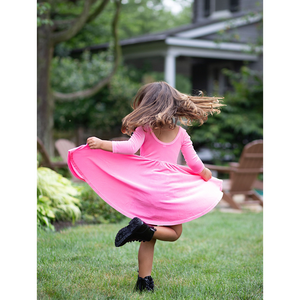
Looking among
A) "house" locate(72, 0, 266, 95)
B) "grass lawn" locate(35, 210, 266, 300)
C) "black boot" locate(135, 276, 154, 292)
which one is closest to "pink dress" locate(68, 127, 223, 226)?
"black boot" locate(135, 276, 154, 292)

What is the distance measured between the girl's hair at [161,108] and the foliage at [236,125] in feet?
31.1

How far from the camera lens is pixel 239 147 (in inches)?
514

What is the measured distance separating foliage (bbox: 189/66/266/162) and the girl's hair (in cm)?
947

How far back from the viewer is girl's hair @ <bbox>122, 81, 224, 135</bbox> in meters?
2.83

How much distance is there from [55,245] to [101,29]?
17.8m

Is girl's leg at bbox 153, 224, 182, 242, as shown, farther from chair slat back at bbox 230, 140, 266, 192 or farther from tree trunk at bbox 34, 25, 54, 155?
tree trunk at bbox 34, 25, 54, 155

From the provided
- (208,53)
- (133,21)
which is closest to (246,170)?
(208,53)

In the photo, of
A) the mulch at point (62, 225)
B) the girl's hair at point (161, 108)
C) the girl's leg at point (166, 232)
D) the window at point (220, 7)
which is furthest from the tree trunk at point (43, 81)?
the window at point (220, 7)

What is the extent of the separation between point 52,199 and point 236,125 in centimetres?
872

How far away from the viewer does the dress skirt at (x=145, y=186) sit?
2.84 metres

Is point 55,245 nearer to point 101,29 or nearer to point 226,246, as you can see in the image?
point 226,246

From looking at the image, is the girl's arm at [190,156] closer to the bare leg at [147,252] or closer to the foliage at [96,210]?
the bare leg at [147,252]
